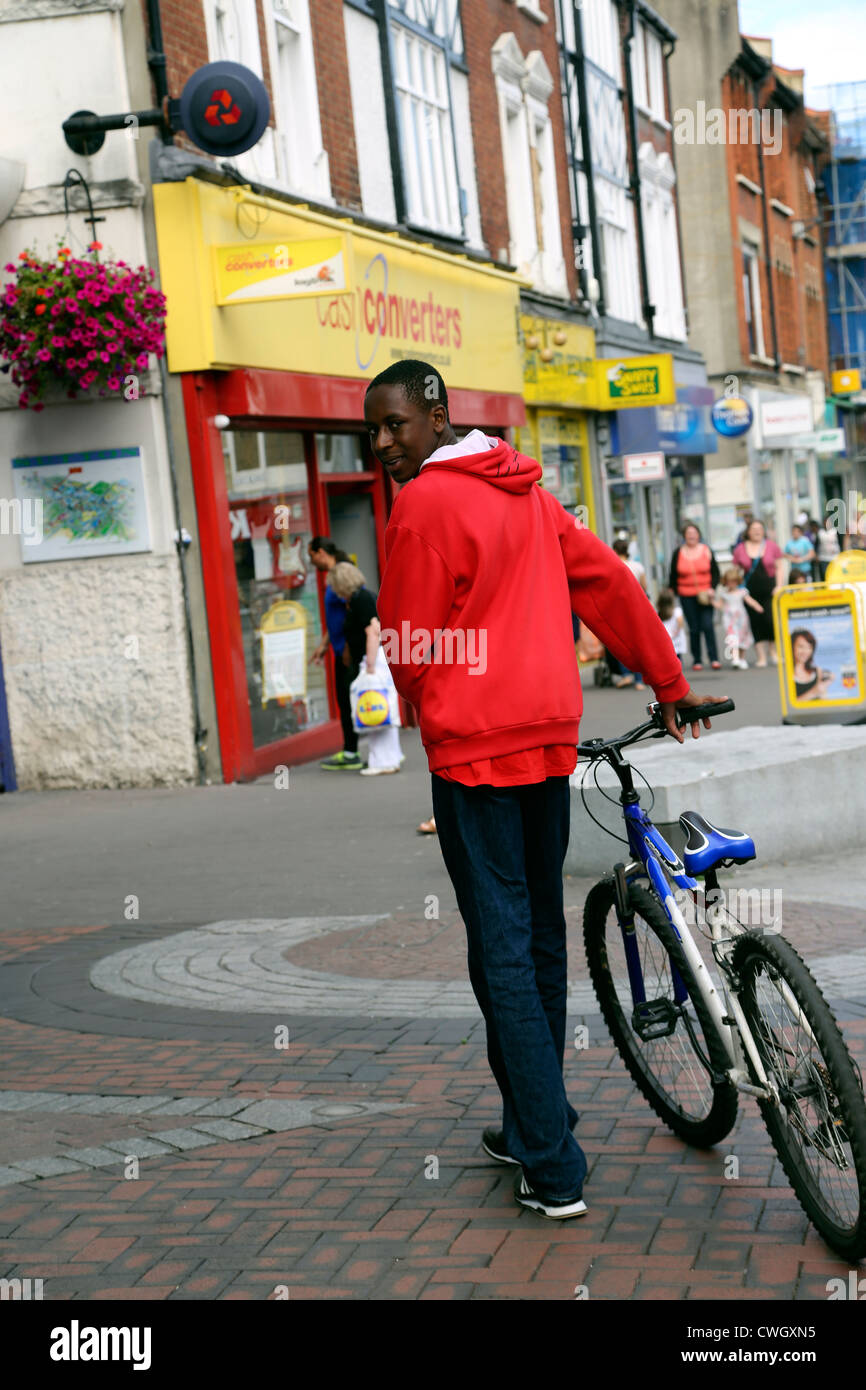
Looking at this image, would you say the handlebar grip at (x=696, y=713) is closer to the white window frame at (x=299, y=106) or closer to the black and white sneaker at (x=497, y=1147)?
the black and white sneaker at (x=497, y=1147)

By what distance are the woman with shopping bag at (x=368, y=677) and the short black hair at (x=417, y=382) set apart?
8.69 m

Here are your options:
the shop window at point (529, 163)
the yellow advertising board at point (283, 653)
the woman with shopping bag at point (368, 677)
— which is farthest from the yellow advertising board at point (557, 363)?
the woman with shopping bag at point (368, 677)

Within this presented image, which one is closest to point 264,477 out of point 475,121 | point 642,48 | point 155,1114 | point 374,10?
point 374,10

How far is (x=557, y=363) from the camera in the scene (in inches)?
886

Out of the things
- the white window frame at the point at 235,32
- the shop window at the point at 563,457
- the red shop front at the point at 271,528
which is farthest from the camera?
the shop window at the point at 563,457

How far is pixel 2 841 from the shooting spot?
11.2 meters

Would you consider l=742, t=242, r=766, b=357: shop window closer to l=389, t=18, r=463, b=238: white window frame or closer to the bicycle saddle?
l=389, t=18, r=463, b=238: white window frame

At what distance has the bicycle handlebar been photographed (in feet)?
13.8

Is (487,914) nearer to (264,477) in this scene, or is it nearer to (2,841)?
(2,841)

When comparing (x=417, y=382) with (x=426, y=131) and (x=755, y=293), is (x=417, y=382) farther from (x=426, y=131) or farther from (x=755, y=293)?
(x=755, y=293)

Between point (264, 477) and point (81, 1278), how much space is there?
10883mm

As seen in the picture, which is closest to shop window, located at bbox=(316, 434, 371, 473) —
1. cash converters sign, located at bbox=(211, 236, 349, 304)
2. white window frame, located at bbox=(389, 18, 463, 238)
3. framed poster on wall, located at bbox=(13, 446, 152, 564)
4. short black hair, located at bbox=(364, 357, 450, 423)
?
cash converters sign, located at bbox=(211, 236, 349, 304)

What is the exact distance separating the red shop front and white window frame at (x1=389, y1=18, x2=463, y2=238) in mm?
3219

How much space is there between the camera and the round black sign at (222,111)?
40.1 feet
